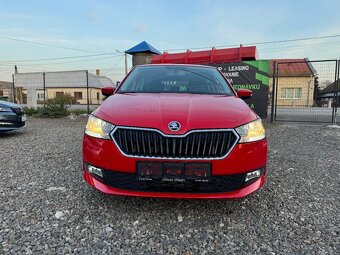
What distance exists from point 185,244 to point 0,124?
18.9 ft

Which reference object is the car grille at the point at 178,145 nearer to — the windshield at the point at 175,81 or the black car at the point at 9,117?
the windshield at the point at 175,81

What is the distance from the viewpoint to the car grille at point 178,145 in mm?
2232

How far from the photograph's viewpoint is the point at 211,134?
225 centimetres

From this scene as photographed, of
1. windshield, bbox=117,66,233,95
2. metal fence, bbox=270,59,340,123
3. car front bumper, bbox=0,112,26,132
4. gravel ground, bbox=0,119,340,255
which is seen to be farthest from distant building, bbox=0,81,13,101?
gravel ground, bbox=0,119,340,255

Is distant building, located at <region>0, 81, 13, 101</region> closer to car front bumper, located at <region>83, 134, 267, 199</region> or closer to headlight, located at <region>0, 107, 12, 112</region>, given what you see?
headlight, located at <region>0, 107, 12, 112</region>

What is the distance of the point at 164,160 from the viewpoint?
2223 mm

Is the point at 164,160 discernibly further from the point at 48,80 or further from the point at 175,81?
the point at 48,80

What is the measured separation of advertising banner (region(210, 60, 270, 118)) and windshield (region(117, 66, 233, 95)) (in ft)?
19.7

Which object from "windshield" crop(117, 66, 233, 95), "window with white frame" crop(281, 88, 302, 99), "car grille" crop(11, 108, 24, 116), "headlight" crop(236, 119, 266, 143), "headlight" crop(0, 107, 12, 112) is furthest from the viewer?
"window with white frame" crop(281, 88, 302, 99)

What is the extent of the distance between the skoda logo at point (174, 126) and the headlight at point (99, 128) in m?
0.50

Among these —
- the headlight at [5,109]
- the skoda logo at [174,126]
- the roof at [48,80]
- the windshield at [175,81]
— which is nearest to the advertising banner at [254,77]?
the windshield at [175,81]

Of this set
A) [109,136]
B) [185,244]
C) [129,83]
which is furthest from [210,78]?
[185,244]

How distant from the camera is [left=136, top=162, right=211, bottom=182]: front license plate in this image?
2221 mm

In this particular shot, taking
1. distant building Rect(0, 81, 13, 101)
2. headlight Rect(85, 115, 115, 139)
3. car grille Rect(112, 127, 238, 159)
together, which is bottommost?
car grille Rect(112, 127, 238, 159)
